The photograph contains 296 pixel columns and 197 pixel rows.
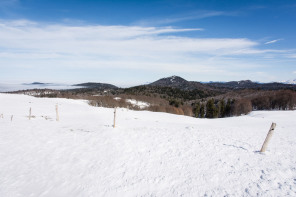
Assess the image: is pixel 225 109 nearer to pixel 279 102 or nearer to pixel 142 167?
pixel 279 102

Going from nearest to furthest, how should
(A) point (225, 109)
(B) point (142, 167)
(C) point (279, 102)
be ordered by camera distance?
(B) point (142, 167)
(C) point (279, 102)
(A) point (225, 109)

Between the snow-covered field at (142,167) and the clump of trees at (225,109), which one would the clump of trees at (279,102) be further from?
the snow-covered field at (142,167)

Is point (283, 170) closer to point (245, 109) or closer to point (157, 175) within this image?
point (157, 175)

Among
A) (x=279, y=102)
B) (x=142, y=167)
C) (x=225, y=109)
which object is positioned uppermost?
(x=279, y=102)

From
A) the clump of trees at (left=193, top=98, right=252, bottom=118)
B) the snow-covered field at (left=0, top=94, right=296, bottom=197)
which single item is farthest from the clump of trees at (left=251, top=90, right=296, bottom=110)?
the snow-covered field at (left=0, top=94, right=296, bottom=197)

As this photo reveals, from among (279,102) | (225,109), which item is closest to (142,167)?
(225,109)

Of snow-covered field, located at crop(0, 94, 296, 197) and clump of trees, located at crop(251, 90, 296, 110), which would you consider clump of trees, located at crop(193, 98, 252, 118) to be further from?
snow-covered field, located at crop(0, 94, 296, 197)

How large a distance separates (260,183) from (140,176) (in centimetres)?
444

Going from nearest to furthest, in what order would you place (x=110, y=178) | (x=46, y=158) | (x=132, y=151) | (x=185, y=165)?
1. (x=110, y=178)
2. (x=185, y=165)
3. (x=46, y=158)
4. (x=132, y=151)

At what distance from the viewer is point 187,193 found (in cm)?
567

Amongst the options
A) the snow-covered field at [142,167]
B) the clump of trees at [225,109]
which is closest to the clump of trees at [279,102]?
the clump of trees at [225,109]

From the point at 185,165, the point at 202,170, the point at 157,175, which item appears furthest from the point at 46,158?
the point at 202,170

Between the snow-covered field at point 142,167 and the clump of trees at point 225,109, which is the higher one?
the snow-covered field at point 142,167

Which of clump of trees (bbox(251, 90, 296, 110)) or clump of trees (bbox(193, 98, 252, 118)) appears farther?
clump of trees (bbox(193, 98, 252, 118))
